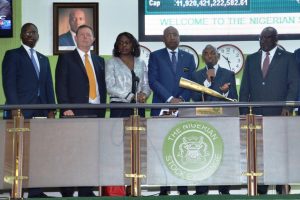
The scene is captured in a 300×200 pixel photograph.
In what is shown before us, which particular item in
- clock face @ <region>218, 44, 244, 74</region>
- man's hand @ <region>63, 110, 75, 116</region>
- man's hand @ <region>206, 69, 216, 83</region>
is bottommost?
man's hand @ <region>63, 110, 75, 116</region>

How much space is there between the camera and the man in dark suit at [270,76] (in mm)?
8328

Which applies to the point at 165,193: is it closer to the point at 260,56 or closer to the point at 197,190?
the point at 197,190

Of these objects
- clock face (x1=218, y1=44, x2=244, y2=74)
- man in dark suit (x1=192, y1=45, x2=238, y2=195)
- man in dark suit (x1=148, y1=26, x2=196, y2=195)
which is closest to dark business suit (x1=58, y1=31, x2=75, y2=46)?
clock face (x1=218, y1=44, x2=244, y2=74)

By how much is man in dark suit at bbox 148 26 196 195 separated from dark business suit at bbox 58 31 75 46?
2794 millimetres

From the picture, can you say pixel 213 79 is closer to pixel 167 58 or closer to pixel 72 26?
pixel 167 58

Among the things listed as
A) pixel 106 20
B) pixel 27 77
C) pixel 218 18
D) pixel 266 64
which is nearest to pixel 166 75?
pixel 266 64

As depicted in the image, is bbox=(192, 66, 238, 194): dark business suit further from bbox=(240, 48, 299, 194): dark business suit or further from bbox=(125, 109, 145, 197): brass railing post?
bbox=(125, 109, 145, 197): brass railing post

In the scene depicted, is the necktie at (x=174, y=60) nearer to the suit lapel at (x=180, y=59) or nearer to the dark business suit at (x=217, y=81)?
the suit lapel at (x=180, y=59)

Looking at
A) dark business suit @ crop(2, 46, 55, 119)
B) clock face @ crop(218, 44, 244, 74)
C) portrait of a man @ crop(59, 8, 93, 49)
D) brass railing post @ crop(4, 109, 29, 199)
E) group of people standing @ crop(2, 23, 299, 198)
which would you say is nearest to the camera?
brass railing post @ crop(4, 109, 29, 199)

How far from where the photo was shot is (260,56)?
8633 mm

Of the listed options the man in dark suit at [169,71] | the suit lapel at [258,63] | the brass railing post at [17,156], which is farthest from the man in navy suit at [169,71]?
the brass railing post at [17,156]

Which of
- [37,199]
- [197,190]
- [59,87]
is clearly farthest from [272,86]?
[37,199]

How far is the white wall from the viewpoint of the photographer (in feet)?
37.0

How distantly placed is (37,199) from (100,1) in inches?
196
